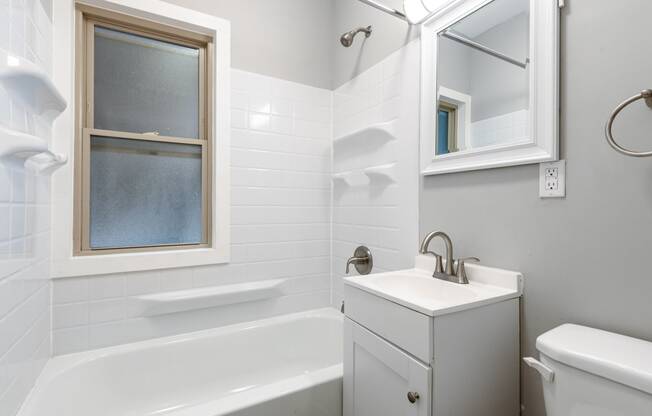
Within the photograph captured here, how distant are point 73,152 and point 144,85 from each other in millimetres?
521

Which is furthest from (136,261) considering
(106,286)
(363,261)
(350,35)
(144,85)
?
(350,35)

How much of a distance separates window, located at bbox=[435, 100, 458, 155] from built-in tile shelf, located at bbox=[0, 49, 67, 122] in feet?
4.62

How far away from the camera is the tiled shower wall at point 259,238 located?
155cm

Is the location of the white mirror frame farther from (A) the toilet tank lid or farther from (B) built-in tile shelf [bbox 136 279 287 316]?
(B) built-in tile shelf [bbox 136 279 287 316]

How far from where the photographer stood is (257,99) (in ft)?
6.35

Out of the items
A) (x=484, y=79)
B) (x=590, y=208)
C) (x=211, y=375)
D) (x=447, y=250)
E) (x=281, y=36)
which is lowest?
(x=211, y=375)

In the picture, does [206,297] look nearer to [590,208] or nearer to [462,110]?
[462,110]

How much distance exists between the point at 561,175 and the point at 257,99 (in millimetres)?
1611

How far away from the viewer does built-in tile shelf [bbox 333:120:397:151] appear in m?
1.66

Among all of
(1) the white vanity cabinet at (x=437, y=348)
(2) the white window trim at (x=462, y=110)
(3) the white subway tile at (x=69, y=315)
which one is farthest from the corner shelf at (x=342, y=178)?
(3) the white subway tile at (x=69, y=315)

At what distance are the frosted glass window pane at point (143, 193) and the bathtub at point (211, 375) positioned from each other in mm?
572

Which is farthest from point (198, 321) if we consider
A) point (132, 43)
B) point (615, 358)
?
point (615, 358)

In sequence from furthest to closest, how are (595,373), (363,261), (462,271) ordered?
(363,261) → (462,271) → (595,373)

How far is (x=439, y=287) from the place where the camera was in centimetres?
126
